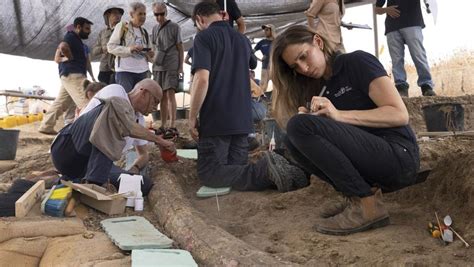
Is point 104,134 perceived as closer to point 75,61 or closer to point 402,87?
point 75,61

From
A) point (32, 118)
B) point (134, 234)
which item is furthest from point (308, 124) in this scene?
point (32, 118)

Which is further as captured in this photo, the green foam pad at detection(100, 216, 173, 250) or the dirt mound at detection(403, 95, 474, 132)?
the dirt mound at detection(403, 95, 474, 132)

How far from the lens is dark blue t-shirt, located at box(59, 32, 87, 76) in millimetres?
6438

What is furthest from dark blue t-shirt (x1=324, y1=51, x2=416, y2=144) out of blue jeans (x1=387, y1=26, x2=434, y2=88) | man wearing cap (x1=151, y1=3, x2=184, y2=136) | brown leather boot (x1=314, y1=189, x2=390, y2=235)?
blue jeans (x1=387, y1=26, x2=434, y2=88)

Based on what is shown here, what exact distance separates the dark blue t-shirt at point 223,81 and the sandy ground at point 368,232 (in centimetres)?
54

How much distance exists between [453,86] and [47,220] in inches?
320

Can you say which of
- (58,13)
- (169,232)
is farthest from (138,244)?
(58,13)

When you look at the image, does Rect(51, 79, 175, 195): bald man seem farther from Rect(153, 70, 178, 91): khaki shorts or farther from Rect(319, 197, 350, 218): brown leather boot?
Rect(153, 70, 178, 91): khaki shorts

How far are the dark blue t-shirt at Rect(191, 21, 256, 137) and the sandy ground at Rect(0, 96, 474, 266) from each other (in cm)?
54

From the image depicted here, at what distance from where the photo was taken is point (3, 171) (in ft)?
18.7

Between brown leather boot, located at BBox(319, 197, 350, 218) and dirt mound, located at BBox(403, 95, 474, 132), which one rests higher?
dirt mound, located at BBox(403, 95, 474, 132)

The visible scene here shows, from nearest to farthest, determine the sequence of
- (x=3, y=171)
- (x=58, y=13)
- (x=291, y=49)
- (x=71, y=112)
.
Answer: (x=291, y=49), (x=3, y=171), (x=58, y=13), (x=71, y=112)

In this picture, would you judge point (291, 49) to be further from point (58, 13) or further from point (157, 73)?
point (58, 13)

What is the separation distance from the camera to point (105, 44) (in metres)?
6.13
